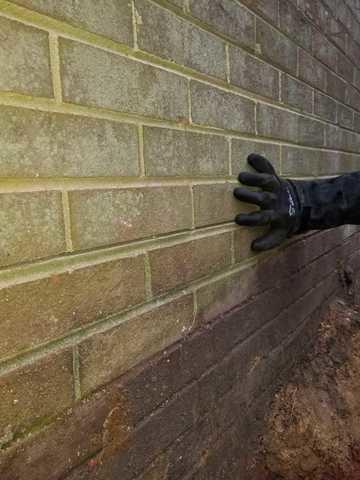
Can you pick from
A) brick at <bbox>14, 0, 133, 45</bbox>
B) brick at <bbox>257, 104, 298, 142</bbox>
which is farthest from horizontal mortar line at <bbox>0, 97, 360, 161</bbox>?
brick at <bbox>257, 104, 298, 142</bbox>

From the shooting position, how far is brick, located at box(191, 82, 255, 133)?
157 cm

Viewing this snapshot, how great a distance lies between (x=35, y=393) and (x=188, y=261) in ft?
2.53

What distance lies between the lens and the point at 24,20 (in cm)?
94

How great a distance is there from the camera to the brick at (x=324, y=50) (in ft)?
8.80

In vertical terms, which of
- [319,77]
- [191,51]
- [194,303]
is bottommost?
[194,303]

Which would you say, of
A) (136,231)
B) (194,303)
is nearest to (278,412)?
(194,303)

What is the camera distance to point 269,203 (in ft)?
6.13

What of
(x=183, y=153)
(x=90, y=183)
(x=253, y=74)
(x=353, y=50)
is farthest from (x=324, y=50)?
(x=90, y=183)

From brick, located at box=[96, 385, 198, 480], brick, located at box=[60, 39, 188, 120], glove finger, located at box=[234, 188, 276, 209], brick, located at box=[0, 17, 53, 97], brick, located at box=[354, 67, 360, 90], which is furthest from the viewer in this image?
brick, located at box=[354, 67, 360, 90]

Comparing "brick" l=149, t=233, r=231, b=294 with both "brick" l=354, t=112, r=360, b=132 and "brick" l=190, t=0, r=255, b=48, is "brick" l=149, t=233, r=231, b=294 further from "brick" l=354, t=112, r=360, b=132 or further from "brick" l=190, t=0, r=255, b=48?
"brick" l=354, t=112, r=360, b=132

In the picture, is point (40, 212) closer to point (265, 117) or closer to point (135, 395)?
point (135, 395)

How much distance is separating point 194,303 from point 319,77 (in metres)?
2.13

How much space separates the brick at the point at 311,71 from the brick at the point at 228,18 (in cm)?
→ 73

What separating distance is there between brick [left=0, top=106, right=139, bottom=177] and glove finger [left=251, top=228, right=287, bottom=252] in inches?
36.4
